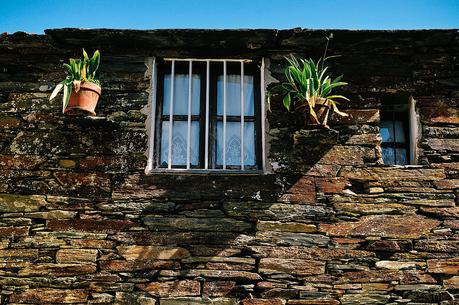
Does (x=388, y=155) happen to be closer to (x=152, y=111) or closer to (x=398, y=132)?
(x=398, y=132)

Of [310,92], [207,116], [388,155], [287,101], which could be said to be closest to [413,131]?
[388,155]

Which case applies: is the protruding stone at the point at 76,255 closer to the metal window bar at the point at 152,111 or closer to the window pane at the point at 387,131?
the metal window bar at the point at 152,111

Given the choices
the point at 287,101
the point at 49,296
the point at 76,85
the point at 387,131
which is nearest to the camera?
the point at 49,296

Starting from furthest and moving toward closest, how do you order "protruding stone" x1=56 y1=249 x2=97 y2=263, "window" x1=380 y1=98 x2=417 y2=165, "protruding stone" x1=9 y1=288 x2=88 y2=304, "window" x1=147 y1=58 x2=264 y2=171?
"window" x1=380 y1=98 x2=417 y2=165 < "window" x1=147 y1=58 x2=264 y2=171 < "protruding stone" x1=56 y1=249 x2=97 y2=263 < "protruding stone" x1=9 y1=288 x2=88 y2=304

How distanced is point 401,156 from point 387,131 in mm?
300

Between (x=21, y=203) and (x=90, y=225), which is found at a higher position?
(x=21, y=203)

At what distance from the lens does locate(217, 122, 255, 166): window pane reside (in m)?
5.14

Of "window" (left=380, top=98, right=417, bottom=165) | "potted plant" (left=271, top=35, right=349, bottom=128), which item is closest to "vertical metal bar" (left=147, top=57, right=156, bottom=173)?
"potted plant" (left=271, top=35, right=349, bottom=128)

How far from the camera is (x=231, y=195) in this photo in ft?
15.9

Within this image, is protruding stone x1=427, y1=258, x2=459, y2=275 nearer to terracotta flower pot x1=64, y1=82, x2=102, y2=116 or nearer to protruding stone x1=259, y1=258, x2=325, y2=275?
protruding stone x1=259, y1=258, x2=325, y2=275

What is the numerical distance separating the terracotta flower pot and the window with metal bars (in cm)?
291

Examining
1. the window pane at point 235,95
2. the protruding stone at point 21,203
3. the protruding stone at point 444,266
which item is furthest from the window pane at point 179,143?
the protruding stone at point 444,266

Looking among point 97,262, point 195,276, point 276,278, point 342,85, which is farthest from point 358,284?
point 97,262

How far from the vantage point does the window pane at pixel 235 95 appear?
532 centimetres
